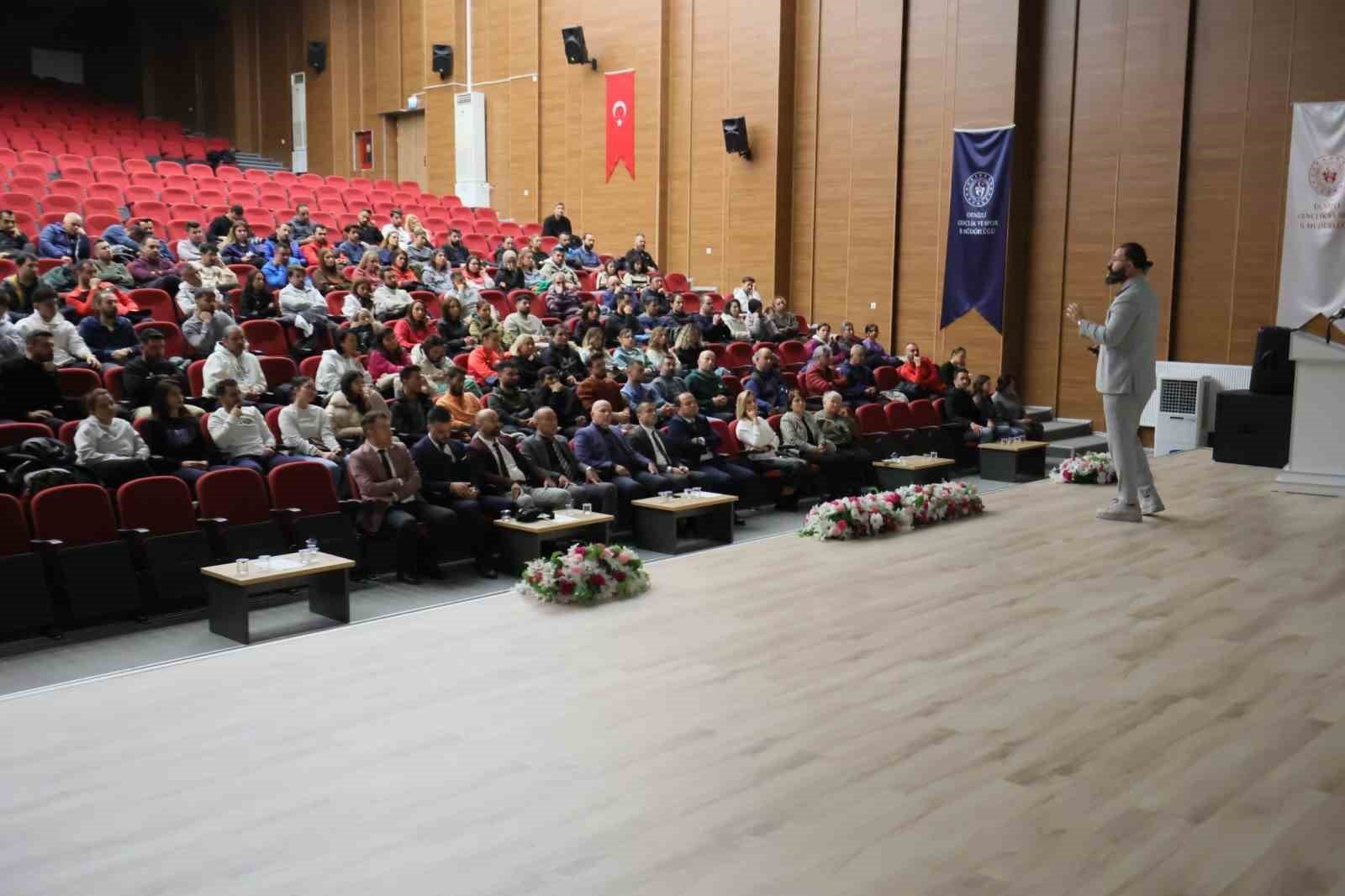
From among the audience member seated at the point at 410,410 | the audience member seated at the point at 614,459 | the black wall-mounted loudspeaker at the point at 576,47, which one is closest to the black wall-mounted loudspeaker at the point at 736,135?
the black wall-mounted loudspeaker at the point at 576,47

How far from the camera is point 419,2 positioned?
45.3ft

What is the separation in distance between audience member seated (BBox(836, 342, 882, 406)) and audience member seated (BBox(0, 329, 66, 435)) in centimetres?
548

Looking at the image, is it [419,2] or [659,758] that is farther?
[419,2]

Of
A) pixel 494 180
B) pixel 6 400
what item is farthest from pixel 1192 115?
pixel 6 400

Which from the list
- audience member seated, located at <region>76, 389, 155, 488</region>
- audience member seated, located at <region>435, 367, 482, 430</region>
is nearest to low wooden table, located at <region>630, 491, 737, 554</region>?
audience member seated, located at <region>435, 367, 482, 430</region>

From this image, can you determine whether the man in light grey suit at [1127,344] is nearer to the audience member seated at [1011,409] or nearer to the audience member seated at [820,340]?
the audience member seated at [1011,409]

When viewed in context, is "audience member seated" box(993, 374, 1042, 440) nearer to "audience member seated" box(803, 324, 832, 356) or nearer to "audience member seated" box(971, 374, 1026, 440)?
"audience member seated" box(971, 374, 1026, 440)

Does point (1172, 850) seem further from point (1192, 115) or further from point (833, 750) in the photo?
point (1192, 115)

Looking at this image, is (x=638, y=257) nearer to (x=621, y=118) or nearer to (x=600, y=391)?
(x=621, y=118)

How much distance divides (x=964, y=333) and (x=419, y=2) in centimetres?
831

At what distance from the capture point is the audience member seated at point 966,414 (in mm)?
8500

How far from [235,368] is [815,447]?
3494 mm

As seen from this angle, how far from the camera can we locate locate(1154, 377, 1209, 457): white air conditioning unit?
28.4 ft

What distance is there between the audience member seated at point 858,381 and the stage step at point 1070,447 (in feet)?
4.26
